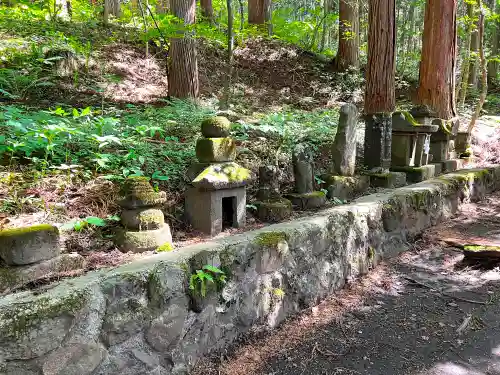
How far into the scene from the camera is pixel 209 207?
3.28 metres

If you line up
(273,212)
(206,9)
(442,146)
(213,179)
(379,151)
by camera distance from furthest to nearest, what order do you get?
(206,9) → (442,146) → (379,151) → (273,212) → (213,179)

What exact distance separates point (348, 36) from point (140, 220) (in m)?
11.0

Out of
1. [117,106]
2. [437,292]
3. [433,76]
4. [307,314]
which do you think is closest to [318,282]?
[307,314]

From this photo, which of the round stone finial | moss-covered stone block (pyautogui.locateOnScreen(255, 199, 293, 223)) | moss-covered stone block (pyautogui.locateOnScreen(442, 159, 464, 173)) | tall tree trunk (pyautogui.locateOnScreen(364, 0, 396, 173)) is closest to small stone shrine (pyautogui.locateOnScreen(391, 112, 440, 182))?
tall tree trunk (pyautogui.locateOnScreen(364, 0, 396, 173))

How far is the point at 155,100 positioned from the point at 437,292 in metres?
6.08

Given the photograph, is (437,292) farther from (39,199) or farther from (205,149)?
(39,199)

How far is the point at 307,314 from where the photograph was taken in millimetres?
3252

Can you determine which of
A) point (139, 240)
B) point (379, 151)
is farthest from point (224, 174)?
point (379, 151)

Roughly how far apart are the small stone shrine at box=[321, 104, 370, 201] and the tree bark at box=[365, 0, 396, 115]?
1.33 metres

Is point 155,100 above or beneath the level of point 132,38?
beneath

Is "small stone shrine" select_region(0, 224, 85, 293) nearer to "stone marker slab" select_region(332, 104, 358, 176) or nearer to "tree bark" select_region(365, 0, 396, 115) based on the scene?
"stone marker slab" select_region(332, 104, 358, 176)

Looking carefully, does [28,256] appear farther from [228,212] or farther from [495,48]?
[495,48]

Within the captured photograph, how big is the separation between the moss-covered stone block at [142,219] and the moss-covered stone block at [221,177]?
1.51 ft

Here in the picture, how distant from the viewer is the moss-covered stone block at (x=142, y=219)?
2.85m
